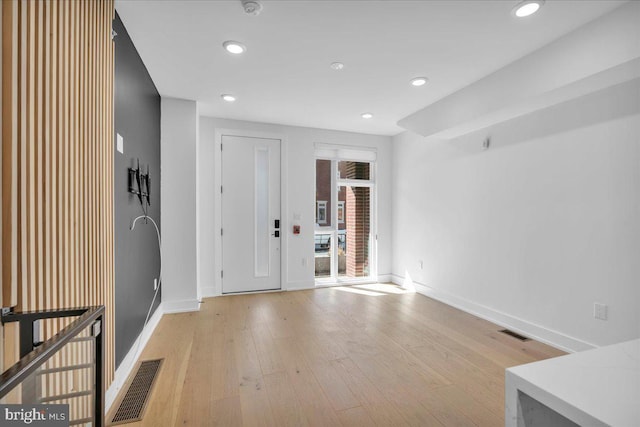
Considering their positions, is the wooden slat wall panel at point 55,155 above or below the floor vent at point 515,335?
above

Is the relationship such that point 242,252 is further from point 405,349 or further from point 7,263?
point 7,263

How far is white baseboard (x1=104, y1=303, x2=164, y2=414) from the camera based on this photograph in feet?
6.43

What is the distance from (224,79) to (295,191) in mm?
2122

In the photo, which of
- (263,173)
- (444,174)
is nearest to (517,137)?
(444,174)


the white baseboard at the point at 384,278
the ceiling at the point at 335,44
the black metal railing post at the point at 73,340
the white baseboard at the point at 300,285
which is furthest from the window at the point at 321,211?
the black metal railing post at the point at 73,340

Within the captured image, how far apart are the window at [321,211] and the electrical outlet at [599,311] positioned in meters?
3.60

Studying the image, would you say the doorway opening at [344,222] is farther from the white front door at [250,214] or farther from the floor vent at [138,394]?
the floor vent at [138,394]

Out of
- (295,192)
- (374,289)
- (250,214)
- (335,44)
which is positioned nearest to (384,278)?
(374,289)

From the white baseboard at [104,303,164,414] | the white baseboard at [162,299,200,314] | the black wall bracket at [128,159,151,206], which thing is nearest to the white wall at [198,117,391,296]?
the white baseboard at [162,299,200,314]

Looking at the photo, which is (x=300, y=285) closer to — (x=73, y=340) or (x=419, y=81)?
(x=419, y=81)

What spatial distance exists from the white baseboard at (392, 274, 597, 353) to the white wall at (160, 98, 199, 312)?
335 cm

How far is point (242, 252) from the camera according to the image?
15.2 ft

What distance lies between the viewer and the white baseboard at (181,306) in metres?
3.72

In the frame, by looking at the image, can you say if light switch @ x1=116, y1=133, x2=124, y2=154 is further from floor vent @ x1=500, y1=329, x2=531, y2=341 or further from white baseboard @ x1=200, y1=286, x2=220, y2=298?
floor vent @ x1=500, y1=329, x2=531, y2=341
